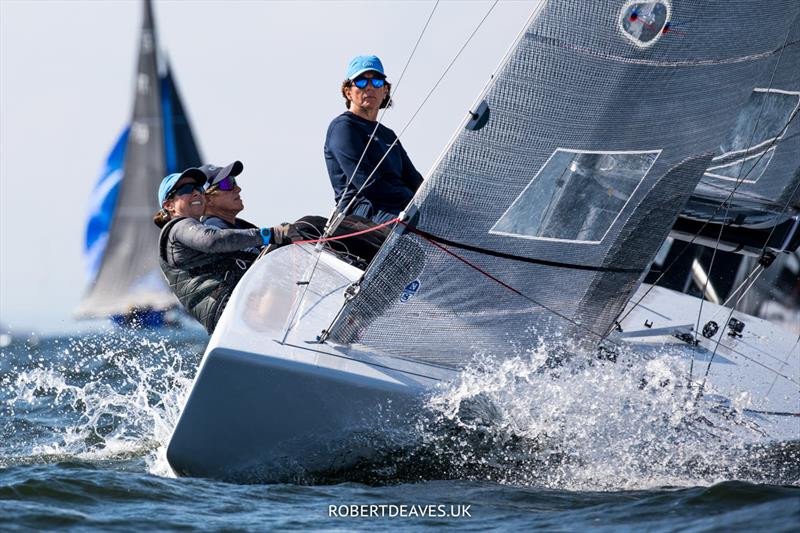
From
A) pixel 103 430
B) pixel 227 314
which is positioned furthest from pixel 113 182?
pixel 227 314

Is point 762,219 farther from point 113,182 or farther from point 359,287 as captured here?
point 113,182

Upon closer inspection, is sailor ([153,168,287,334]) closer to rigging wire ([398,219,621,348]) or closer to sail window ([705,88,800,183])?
rigging wire ([398,219,621,348])

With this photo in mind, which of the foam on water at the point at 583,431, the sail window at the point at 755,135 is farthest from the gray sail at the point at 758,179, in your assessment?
the foam on water at the point at 583,431

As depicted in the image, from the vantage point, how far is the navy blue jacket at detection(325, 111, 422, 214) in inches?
199

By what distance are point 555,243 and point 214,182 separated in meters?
1.44

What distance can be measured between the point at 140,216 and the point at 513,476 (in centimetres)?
1513

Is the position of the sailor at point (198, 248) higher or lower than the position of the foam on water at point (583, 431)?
higher

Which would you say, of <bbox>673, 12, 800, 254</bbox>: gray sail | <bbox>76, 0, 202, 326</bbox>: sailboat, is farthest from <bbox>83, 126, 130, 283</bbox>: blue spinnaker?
<bbox>673, 12, 800, 254</bbox>: gray sail

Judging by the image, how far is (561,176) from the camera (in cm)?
449

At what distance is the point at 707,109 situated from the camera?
15.4 ft

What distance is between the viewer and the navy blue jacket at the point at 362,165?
5.06 meters

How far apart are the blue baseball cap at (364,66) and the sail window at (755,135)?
81.4 inches

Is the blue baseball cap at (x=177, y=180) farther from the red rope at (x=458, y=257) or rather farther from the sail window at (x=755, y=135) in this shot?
the sail window at (x=755, y=135)

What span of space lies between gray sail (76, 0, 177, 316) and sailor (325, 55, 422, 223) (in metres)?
13.6
